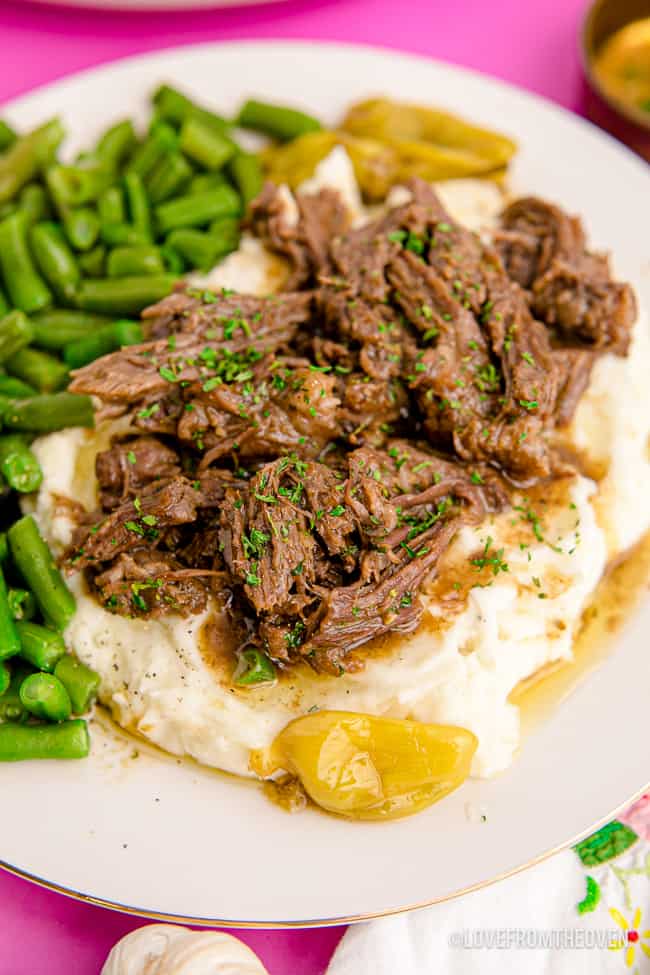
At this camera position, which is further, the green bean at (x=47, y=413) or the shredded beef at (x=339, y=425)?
the green bean at (x=47, y=413)

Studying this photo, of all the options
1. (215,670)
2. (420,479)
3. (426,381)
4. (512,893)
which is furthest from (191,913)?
(426,381)

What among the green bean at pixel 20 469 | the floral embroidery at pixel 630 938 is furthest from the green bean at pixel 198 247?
the floral embroidery at pixel 630 938

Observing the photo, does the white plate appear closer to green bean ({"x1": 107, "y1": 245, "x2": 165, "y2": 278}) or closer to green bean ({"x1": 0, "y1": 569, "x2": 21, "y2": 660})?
green bean ({"x1": 0, "y1": 569, "x2": 21, "y2": 660})

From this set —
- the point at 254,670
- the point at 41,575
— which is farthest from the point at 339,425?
the point at 41,575

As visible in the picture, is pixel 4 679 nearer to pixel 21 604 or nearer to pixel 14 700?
pixel 14 700

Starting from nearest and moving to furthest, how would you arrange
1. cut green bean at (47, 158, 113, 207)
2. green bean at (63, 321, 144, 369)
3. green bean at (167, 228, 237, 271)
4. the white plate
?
the white plate, green bean at (63, 321, 144, 369), green bean at (167, 228, 237, 271), cut green bean at (47, 158, 113, 207)

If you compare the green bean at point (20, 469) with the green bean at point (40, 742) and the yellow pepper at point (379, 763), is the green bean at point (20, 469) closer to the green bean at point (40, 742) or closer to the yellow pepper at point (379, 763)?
the green bean at point (40, 742)

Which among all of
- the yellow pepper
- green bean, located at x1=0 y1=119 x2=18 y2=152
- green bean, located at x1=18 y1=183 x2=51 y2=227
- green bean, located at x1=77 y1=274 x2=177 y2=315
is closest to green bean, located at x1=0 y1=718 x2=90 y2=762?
the yellow pepper
